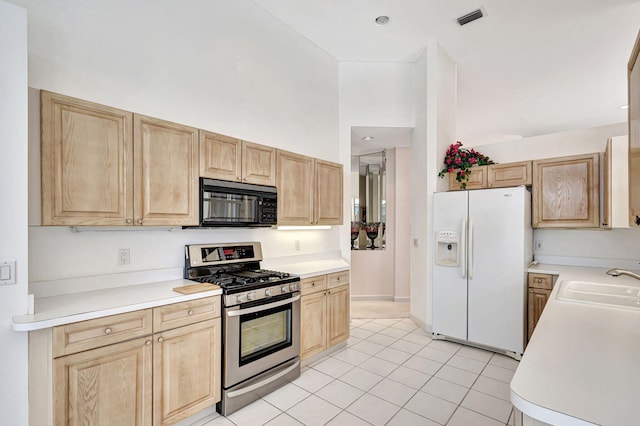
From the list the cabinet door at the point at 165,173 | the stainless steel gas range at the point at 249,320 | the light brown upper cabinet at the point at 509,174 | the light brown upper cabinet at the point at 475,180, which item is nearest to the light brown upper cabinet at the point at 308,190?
the stainless steel gas range at the point at 249,320

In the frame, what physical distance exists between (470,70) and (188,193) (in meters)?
4.43

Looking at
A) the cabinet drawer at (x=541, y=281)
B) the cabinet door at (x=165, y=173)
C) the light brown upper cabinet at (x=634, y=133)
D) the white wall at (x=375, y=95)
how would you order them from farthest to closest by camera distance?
the white wall at (x=375, y=95)
the cabinet drawer at (x=541, y=281)
the cabinet door at (x=165, y=173)
the light brown upper cabinet at (x=634, y=133)

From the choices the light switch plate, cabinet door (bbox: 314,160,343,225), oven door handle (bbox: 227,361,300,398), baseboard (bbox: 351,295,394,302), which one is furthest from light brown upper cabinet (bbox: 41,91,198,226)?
baseboard (bbox: 351,295,394,302)

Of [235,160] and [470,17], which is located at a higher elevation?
[470,17]

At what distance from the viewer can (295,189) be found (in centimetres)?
340

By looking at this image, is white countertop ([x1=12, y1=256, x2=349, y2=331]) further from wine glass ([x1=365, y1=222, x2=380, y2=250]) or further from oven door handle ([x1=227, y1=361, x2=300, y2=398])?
wine glass ([x1=365, y1=222, x2=380, y2=250])

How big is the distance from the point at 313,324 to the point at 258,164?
1.65 metres

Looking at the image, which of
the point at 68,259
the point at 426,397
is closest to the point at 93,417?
the point at 68,259

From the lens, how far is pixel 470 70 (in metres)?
4.79

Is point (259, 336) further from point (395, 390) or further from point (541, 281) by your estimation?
point (541, 281)

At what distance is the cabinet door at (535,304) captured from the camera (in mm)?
3393

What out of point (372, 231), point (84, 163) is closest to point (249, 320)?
point (84, 163)

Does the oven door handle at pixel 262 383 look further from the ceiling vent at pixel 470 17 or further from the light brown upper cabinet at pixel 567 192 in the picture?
the ceiling vent at pixel 470 17

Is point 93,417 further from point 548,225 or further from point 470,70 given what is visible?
point 470,70
